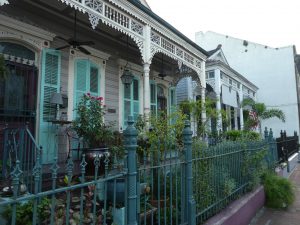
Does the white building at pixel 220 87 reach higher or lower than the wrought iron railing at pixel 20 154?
higher

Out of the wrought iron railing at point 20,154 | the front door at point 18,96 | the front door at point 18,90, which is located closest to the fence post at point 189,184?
the wrought iron railing at point 20,154

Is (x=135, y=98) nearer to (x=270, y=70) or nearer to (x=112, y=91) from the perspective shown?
(x=112, y=91)

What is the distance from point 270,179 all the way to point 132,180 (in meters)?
5.37

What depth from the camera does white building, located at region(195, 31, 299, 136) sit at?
23.8 meters

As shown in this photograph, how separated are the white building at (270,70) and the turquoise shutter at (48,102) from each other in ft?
73.1

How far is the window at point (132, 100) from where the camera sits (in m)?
9.02

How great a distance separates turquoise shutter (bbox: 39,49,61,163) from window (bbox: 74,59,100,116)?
652 mm

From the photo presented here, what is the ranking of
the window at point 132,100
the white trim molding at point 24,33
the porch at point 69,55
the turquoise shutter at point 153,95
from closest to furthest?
1. the white trim molding at point 24,33
2. the porch at point 69,55
3. the window at point 132,100
4. the turquoise shutter at point 153,95

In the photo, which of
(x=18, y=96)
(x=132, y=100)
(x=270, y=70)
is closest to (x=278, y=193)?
(x=132, y=100)

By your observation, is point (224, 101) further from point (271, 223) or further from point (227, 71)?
point (271, 223)

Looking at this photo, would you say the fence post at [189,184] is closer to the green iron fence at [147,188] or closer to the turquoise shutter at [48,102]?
the green iron fence at [147,188]

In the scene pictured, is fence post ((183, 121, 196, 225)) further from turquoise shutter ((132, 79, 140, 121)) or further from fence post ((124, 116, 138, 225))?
turquoise shutter ((132, 79, 140, 121))

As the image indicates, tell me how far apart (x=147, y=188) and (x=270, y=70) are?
81.0 ft

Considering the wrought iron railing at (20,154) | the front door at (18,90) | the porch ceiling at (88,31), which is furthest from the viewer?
the porch ceiling at (88,31)
